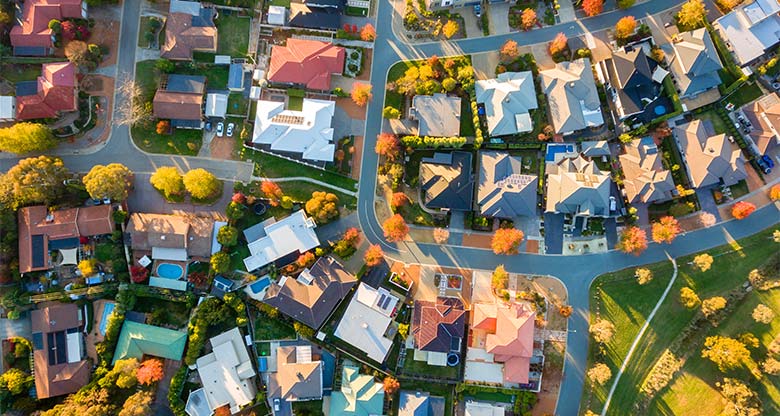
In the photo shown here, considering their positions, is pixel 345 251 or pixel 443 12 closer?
pixel 345 251

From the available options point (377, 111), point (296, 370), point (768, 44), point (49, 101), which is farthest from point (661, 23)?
point (49, 101)

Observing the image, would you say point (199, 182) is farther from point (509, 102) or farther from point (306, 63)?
point (509, 102)

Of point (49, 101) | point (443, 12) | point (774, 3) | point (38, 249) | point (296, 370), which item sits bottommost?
point (296, 370)

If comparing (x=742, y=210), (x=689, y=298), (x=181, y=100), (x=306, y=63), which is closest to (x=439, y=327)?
(x=689, y=298)

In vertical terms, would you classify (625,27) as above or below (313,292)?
above

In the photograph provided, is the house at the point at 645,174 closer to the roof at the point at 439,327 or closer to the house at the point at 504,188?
the house at the point at 504,188

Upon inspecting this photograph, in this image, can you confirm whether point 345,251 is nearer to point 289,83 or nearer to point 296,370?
point 296,370

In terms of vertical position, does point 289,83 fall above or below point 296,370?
above

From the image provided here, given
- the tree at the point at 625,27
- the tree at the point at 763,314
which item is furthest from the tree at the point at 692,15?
the tree at the point at 763,314

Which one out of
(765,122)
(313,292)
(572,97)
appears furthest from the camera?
(765,122)
